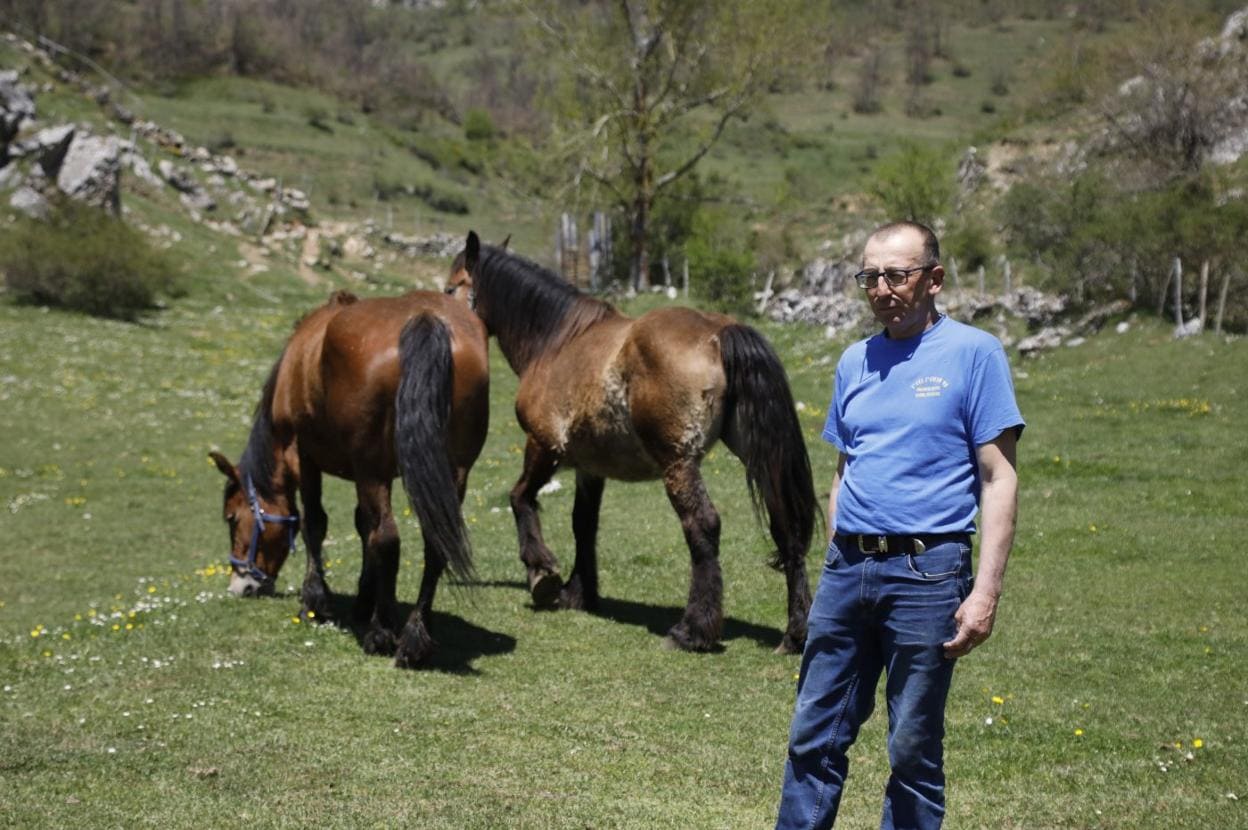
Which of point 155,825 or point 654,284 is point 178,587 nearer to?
point 155,825

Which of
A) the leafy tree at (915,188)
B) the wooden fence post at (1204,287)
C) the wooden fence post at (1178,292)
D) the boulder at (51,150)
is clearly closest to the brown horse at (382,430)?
the wooden fence post at (1204,287)

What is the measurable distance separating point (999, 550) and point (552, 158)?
115ft

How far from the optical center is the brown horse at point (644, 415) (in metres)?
8.55

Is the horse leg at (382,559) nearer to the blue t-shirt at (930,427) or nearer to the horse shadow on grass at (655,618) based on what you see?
the horse shadow on grass at (655,618)

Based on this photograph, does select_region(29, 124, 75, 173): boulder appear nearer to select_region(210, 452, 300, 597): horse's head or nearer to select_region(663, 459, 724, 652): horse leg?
select_region(210, 452, 300, 597): horse's head

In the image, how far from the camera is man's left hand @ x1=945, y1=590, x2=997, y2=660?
3.90m

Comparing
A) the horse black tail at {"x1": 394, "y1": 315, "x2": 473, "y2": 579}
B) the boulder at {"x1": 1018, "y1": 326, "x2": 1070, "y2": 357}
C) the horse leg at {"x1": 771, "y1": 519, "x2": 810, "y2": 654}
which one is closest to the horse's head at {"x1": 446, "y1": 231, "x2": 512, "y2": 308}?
the horse black tail at {"x1": 394, "y1": 315, "x2": 473, "y2": 579}

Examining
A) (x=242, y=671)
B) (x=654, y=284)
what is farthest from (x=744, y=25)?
(x=242, y=671)

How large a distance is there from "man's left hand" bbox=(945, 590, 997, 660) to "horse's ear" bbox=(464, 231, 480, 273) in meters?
6.98

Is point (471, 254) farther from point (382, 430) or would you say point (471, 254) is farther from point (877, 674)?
point (877, 674)

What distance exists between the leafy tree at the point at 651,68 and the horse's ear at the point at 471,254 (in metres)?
27.7

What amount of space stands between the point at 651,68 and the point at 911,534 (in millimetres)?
36971

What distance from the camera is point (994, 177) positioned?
44.6m

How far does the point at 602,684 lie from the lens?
7.97m
